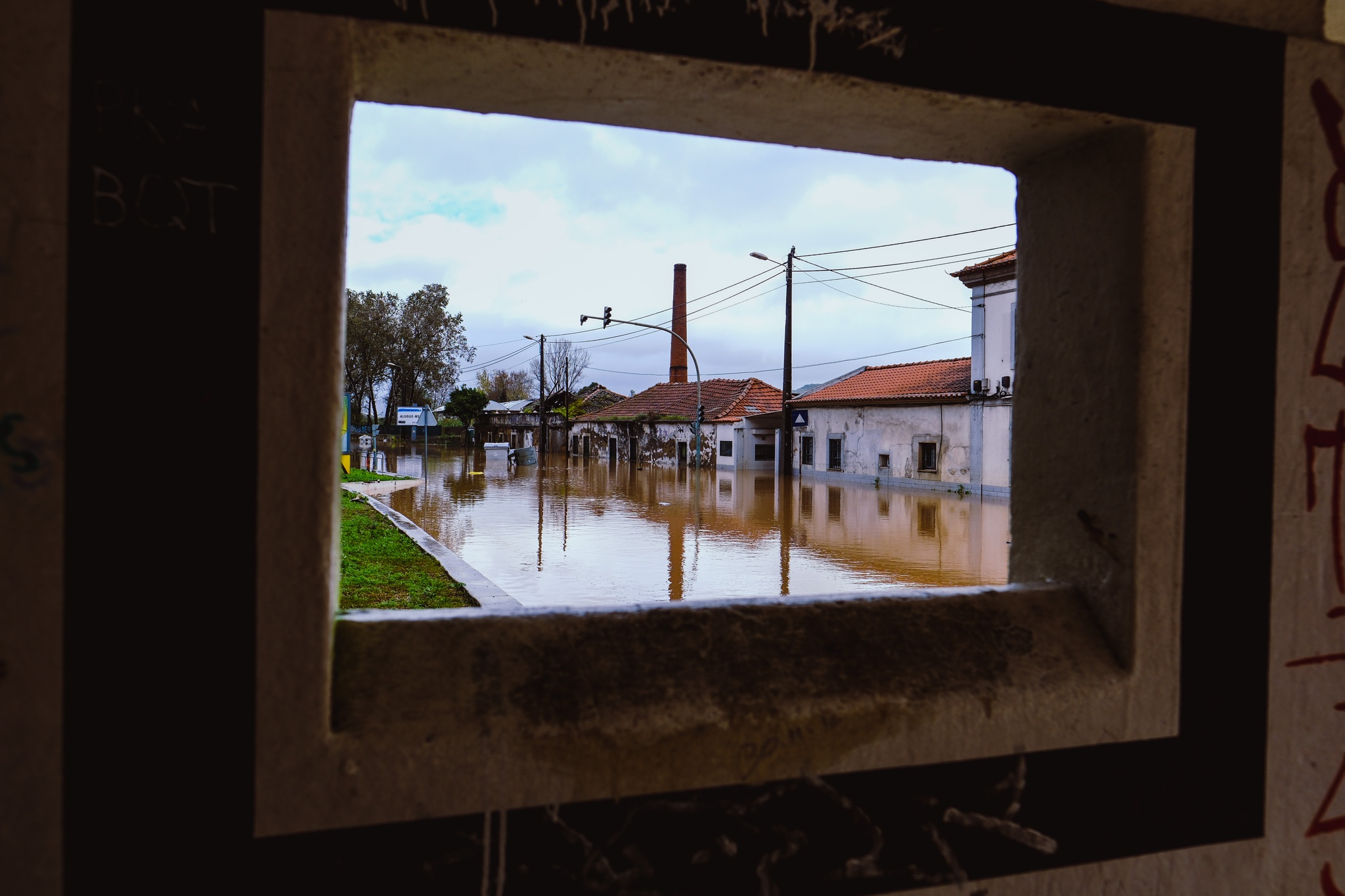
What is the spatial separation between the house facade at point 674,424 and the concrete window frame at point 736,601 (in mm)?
28860

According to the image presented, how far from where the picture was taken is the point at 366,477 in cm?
2247

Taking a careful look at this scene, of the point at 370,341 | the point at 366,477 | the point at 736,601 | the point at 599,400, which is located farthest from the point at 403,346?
the point at 736,601

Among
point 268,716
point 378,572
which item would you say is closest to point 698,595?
point 378,572

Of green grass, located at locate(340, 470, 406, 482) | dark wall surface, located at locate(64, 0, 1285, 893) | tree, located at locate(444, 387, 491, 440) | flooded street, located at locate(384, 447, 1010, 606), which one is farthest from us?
tree, located at locate(444, 387, 491, 440)

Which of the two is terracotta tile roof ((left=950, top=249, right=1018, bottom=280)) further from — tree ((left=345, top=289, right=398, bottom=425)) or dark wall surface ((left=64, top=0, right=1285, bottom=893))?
tree ((left=345, top=289, right=398, bottom=425))

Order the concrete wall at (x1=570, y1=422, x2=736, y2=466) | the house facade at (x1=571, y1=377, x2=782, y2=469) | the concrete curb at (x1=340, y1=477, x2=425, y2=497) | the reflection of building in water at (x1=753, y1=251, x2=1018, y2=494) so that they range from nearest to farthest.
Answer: the concrete curb at (x1=340, y1=477, x2=425, y2=497)
the reflection of building in water at (x1=753, y1=251, x2=1018, y2=494)
the house facade at (x1=571, y1=377, x2=782, y2=469)
the concrete wall at (x1=570, y1=422, x2=736, y2=466)

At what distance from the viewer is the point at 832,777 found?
1.57 meters

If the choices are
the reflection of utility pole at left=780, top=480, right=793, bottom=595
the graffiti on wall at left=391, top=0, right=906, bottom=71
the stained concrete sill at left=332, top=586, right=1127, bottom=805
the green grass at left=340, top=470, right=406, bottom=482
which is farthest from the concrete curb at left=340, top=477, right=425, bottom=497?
the graffiti on wall at left=391, top=0, right=906, bottom=71

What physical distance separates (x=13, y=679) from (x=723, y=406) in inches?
1235

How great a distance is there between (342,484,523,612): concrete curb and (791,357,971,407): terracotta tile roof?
15801 millimetres

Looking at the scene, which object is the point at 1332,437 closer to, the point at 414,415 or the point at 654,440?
the point at 414,415

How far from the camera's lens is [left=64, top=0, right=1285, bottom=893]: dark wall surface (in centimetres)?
125

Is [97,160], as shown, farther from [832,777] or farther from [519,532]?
[519,532]

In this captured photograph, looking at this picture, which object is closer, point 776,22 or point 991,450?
point 776,22
